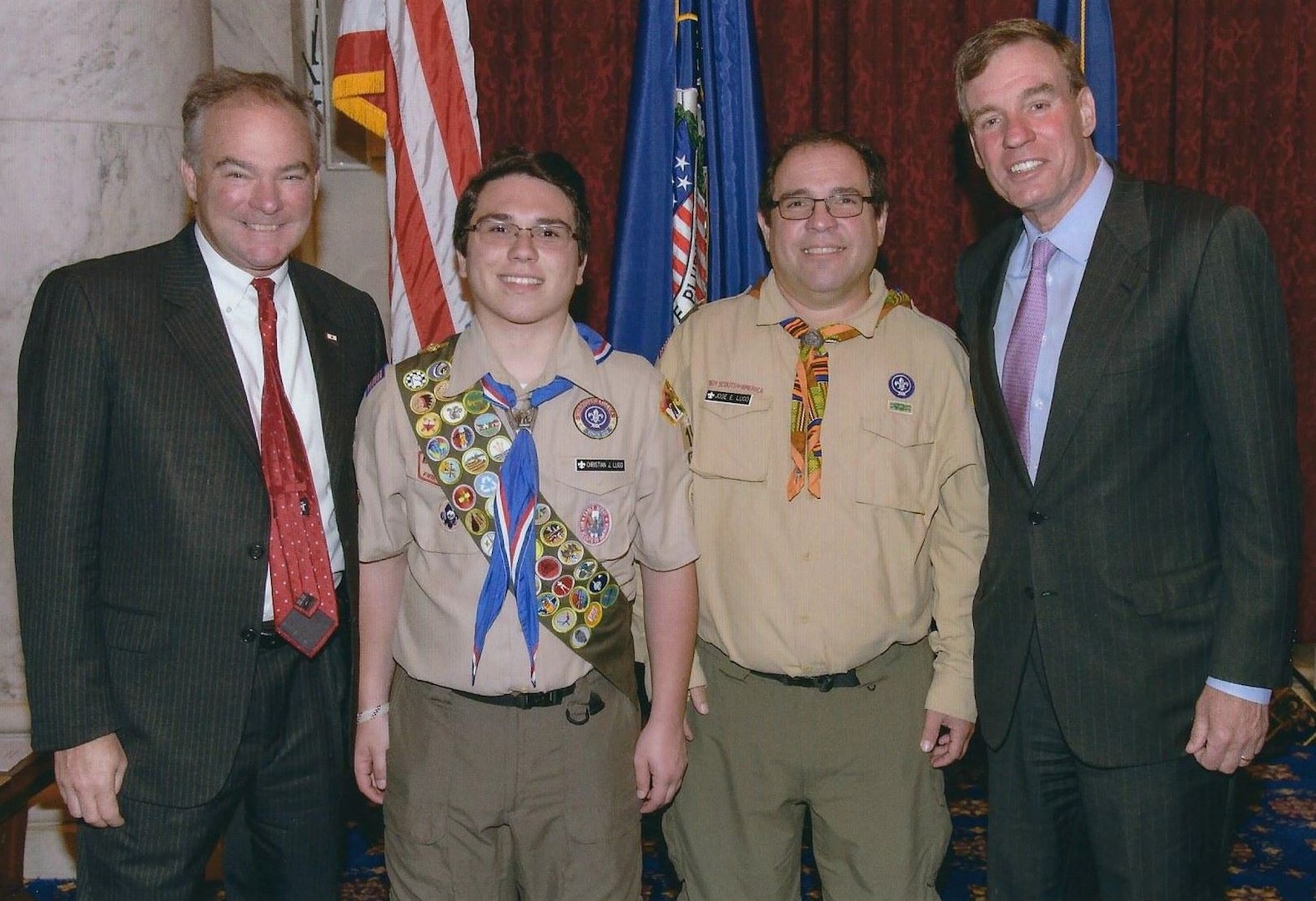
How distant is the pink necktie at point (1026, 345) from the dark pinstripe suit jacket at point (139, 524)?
1.35 m

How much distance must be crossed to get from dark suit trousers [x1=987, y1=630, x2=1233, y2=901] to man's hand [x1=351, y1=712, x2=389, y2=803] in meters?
1.15

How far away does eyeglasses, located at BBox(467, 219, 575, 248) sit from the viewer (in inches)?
81.2

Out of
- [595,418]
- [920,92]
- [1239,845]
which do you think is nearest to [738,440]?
[595,418]

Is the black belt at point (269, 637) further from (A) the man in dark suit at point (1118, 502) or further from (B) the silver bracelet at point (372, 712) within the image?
(A) the man in dark suit at point (1118, 502)

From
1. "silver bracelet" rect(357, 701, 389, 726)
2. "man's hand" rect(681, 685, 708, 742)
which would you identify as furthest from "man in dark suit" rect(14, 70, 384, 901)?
"man's hand" rect(681, 685, 708, 742)

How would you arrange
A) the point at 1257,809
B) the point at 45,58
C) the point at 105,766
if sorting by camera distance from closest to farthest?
the point at 105,766
the point at 45,58
the point at 1257,809

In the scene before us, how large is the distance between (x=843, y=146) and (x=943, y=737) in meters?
1.17

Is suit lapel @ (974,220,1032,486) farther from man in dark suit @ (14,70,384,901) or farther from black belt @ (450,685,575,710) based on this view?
man in dark suit @ (14,70,384,901)

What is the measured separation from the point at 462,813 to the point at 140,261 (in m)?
1.11

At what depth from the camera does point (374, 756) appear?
213cm

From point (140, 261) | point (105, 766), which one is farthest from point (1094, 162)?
point (105, 766)

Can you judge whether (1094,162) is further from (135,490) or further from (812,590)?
(135,490)

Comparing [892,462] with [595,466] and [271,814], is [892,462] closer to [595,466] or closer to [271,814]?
[595,466]

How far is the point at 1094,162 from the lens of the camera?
222cm
